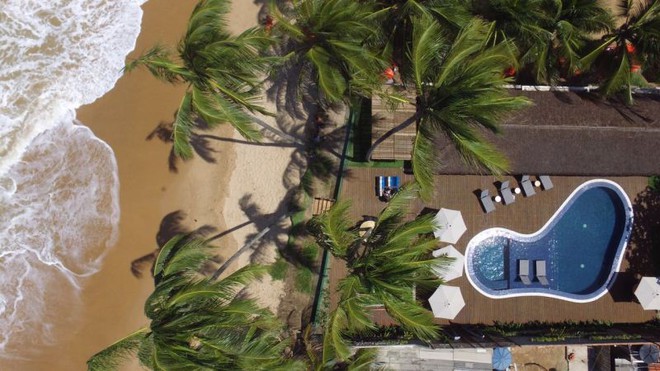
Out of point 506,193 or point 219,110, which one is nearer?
point 219,110

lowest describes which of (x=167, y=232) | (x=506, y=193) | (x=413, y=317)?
(x=413, y=317)

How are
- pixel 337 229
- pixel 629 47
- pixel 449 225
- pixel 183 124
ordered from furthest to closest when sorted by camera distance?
pixel 449 225
pixel 629 47
pixel 183 124
pixel 337 229

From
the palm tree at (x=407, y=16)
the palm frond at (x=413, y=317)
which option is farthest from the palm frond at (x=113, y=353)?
the palm tree at (x=407, y=16)

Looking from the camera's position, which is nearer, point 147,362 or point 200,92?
point 147,362

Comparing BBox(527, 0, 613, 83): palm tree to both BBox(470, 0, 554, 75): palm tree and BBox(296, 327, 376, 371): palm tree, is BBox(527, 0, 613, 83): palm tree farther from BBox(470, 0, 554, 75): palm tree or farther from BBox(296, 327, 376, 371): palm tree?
BBox(296, 327, 376, 371): palm tree

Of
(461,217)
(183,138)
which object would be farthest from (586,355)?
(183,138)

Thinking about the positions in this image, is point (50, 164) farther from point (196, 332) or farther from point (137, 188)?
point (196, 332)

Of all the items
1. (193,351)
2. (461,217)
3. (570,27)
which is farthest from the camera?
(461,217)

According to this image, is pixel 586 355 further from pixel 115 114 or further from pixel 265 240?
pixel 115 114

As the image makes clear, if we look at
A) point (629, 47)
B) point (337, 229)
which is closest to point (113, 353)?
point (337, 229)
